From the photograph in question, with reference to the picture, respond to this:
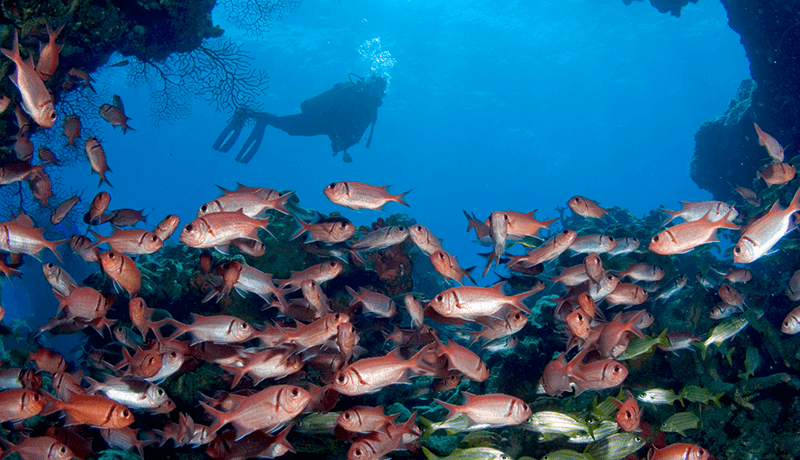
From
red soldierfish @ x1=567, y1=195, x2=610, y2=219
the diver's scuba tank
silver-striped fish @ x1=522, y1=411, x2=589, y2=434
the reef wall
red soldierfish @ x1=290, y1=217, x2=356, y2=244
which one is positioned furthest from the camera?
the diver's scuba tank

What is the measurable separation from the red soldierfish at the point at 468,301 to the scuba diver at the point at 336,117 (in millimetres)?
19071

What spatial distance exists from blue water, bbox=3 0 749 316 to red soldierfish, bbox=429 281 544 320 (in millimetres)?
5720

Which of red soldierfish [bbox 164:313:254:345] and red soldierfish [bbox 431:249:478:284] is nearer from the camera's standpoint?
red soldierfish [bbox 164:313:254:345]

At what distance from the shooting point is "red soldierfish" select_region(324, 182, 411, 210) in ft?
12.8

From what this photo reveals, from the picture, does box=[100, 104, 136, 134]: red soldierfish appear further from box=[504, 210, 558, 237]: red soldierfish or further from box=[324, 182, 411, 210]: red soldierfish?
box=[504, 210, 558, 237]: red soldierfish

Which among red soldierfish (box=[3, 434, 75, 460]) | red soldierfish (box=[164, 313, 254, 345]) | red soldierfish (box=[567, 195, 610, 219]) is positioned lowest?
red soldierfish (box=[3, 434, 75, 460])

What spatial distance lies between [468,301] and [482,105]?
7884 centimetres

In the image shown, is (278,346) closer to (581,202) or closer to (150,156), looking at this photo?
(581,202)

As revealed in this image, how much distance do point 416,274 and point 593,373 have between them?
14435 millimetres

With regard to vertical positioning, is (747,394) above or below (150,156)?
above

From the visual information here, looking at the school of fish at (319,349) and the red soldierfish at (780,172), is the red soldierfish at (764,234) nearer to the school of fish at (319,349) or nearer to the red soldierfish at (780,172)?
the school of fish at (319,349)

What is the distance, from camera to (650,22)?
47094mm

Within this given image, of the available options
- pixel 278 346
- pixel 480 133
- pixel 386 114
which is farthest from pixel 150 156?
pixel 278 346

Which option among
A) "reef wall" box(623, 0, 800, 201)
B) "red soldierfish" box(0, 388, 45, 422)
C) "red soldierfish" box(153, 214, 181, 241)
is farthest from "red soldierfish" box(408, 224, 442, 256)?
"reef wall" box(623, 0, 800, 201)
